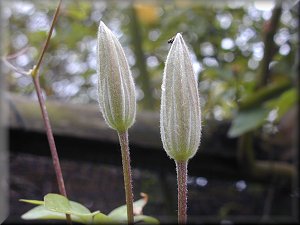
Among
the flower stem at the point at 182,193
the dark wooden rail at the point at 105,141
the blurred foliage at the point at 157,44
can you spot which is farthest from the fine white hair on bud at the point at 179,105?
the blurred foliage at the point at 157,44

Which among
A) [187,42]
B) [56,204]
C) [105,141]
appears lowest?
[56,204]

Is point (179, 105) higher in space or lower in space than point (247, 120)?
lower

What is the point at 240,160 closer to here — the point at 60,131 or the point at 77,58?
the point at 60,131

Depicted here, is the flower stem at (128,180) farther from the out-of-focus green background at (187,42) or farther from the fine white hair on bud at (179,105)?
the out-of-focus green background at (187,42)

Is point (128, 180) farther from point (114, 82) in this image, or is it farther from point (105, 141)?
point (105, 141)

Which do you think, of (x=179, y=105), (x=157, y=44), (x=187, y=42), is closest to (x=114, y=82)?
(x=179, y=105)
